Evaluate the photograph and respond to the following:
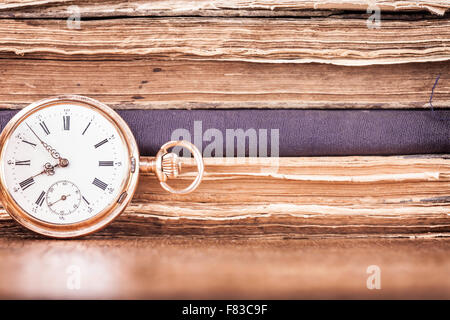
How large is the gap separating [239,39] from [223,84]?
5.5 inches

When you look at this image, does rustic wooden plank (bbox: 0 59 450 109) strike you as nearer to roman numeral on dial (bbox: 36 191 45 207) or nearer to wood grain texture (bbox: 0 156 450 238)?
wood grain texture (bbox: 0 156 450 238)

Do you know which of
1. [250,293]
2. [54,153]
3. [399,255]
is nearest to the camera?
[250,293]

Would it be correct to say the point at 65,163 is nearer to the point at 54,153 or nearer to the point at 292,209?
the point at 54,153

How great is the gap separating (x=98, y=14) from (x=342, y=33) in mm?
725

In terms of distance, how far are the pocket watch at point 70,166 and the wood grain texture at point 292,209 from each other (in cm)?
14

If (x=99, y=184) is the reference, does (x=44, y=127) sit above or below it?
above

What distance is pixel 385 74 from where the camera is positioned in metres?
1.07

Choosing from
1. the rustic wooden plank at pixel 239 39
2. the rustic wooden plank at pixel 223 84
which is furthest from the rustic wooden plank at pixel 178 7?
the rustic wooden plank at pixel 223 84

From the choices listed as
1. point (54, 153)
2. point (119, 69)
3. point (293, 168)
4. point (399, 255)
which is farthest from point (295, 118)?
point (54, 153)

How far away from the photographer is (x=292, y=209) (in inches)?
40.6

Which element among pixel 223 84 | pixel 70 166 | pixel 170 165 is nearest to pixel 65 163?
pixel 70 166

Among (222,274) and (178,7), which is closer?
(222,274)

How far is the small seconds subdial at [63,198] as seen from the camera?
89 centimetres

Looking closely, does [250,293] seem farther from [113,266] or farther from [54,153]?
[54,153]
